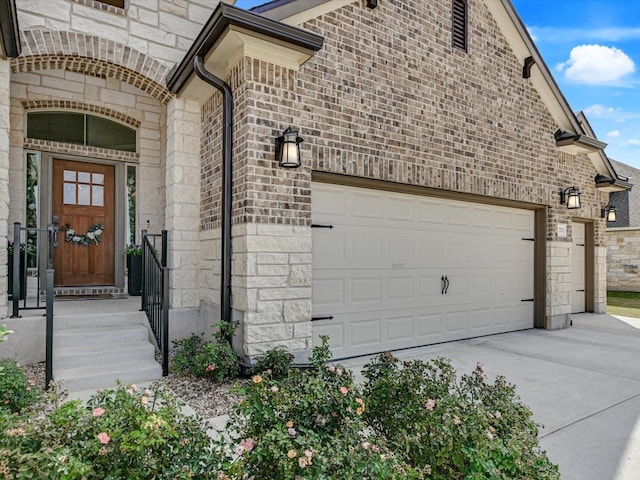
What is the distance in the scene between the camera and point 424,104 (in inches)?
221

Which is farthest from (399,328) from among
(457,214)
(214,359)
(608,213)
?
(608,213)

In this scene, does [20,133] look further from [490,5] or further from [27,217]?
[490,5]

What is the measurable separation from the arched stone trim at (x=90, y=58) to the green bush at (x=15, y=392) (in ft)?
11.2

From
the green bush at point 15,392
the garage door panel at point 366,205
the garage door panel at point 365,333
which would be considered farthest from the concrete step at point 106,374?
the garage door panel at point 366,205

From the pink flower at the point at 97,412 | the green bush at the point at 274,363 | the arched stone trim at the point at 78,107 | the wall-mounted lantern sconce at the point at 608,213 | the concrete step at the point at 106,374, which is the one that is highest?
the arched stone trim at the point at 78,107

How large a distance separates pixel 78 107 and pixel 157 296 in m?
3.29

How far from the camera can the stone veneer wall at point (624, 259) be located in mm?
14172

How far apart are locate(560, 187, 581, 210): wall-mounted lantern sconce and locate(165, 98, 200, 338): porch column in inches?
261

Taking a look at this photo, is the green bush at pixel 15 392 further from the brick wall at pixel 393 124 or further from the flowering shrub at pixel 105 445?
the brick wall at pixel 393 124

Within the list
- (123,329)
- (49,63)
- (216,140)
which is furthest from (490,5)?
(123,329)

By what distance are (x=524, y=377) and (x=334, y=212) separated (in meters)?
2.84

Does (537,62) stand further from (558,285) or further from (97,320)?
(97,320)

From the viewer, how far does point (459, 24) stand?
6301mm

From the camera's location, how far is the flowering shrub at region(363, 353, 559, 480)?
5.98 ft
